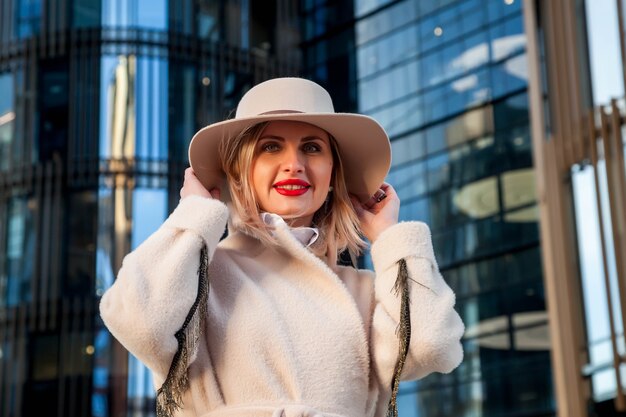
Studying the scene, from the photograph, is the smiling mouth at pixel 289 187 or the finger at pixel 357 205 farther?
the finger at pixel 357 205

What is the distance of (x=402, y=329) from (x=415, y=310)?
5cm

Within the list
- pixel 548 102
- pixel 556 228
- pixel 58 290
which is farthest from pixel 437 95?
pixel 58 290

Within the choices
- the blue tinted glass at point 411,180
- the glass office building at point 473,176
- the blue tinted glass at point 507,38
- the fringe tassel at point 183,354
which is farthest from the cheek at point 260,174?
the blue tinted glass at point 411,180

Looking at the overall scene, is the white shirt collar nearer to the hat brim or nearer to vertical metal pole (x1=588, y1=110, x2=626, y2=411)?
the hat brim

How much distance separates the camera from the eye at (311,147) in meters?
2.49

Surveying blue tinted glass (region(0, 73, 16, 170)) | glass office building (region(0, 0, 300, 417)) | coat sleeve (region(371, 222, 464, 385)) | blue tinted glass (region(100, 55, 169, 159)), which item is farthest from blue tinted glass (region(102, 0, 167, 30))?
coat sleeve (region(371, 222, 464, 385))

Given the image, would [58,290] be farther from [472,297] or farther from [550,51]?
[550,51]

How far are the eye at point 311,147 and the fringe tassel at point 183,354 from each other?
0.36m

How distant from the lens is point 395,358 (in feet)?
7.73

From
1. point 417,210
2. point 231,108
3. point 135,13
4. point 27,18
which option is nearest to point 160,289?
point 231,108

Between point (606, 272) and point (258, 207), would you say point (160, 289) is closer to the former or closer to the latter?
point (258, 207)

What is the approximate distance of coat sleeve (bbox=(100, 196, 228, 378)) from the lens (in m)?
2.16

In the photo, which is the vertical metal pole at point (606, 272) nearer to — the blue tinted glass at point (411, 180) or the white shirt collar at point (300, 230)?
the blue tinted glass at point (411, 180)

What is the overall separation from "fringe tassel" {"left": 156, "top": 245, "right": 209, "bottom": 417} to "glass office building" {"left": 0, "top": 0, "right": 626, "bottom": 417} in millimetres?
11016
